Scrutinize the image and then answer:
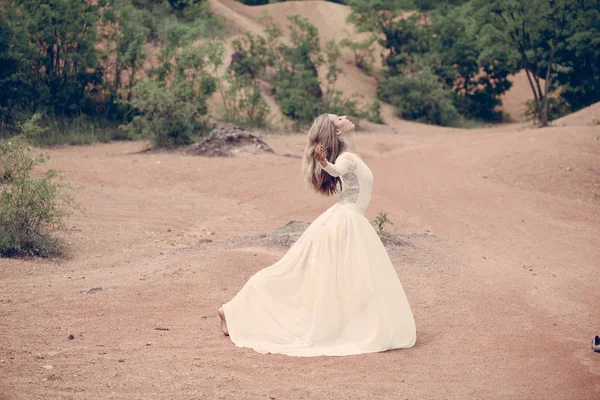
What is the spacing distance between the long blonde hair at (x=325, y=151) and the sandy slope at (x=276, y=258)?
1409mm

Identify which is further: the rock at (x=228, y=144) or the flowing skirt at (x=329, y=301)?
the rock at (x=228, y=144)

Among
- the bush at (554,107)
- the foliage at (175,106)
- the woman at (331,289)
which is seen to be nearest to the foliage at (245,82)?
the foliage at (175,106)

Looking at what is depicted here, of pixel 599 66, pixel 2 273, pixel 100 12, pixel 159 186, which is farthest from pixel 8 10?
pixel 599 66

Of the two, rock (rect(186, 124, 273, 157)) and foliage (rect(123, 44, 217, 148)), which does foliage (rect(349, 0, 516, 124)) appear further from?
rock (rect(186, 124, 273, 157))

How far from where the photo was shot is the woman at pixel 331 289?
5.67 metres

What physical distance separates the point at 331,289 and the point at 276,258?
8.84 ft

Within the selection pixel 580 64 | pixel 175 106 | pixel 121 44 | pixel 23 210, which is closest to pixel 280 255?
pixel 23 210

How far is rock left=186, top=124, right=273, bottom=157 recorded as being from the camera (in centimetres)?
1666

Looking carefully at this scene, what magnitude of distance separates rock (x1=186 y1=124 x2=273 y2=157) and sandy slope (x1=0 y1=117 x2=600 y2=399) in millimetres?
525

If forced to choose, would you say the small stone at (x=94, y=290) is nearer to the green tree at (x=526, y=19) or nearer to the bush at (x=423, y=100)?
the green tree at (x=526, y=19)

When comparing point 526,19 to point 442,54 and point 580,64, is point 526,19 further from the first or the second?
point 442,54

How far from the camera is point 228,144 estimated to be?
16.8 metres

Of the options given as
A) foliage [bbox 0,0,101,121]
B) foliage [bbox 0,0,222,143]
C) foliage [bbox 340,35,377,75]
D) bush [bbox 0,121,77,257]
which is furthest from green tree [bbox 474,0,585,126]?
bush [bbox 0,121,77,257]

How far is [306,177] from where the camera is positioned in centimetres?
608
